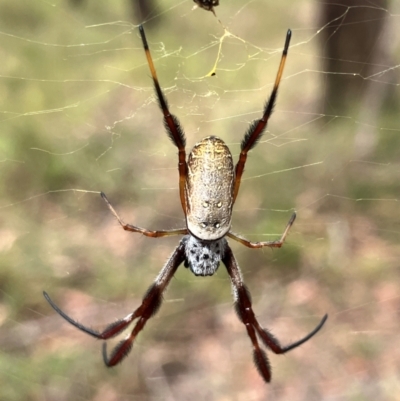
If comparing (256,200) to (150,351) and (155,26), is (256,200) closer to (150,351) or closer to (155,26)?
(150,351)

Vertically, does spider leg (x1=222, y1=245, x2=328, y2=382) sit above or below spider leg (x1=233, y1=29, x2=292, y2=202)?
below

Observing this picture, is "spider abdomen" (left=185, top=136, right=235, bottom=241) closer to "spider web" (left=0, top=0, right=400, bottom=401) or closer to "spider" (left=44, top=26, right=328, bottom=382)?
"spider" (left=44, top=26, right=328, bottom=382)

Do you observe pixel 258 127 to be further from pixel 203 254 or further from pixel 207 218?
pixel 203 254

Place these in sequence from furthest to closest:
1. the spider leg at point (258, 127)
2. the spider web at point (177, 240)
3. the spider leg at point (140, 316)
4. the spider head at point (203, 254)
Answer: the spider web at point (177, 240) → the spider leg at point (140, 316) → the spider head at point (203, 254) → the spider leg at point (258, 127)

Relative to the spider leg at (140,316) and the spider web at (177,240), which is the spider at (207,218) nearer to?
the spider leg at (140,316)

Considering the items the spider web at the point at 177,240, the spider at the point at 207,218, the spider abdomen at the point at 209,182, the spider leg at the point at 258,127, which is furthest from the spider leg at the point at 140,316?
the spider web at the point at 177,240

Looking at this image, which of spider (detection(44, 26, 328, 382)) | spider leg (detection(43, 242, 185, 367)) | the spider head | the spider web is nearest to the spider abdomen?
spider (detection(44, 26, 328, 382))

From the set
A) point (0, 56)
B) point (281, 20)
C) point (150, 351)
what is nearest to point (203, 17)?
point (281, 20)
